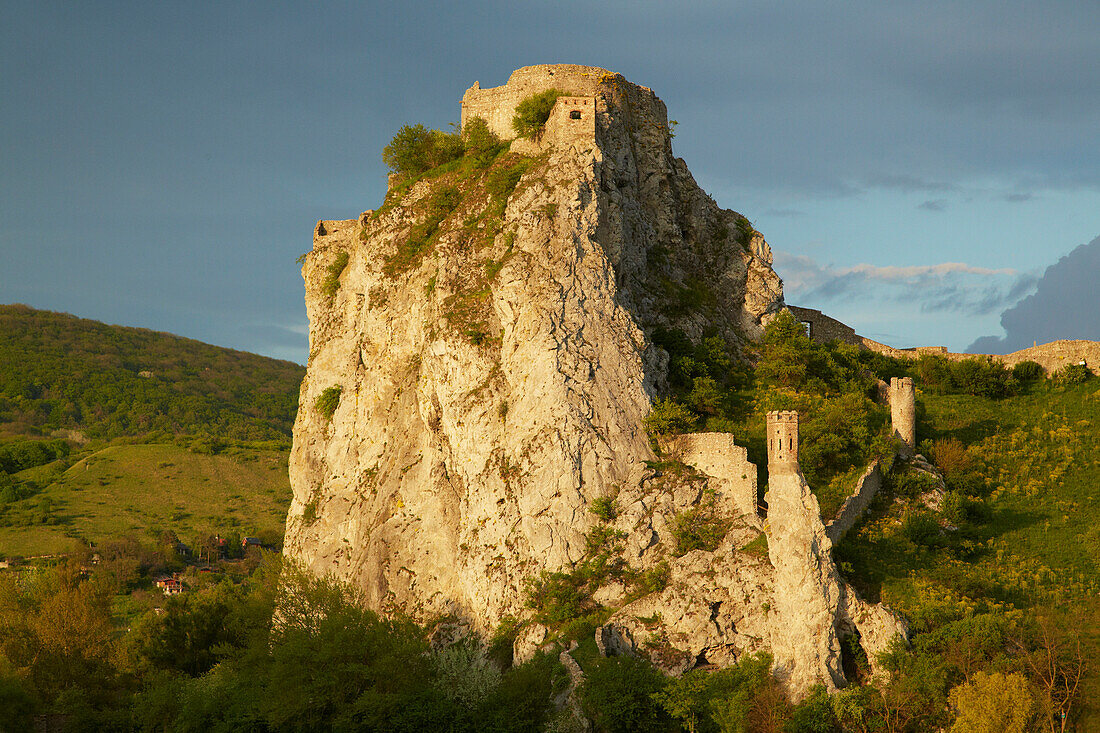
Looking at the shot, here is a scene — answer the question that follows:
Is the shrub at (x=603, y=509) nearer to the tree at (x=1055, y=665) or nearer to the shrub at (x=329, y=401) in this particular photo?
the tree at (x=1055, y=665)

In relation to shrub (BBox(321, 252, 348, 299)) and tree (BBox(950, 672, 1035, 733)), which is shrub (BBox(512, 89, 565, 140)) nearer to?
shrub (BBox(321, 252, 348, 299))

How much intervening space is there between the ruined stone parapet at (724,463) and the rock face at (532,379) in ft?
0.48

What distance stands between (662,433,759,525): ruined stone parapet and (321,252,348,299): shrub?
27231 millimetres

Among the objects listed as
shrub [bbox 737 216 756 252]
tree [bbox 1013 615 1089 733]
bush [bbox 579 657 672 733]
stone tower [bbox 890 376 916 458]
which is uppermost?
shrub [bbox 737 216 756 252]

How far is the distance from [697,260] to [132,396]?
151 metres

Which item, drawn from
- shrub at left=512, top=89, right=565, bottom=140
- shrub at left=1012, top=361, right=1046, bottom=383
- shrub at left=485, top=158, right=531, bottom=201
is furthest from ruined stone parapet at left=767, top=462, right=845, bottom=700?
shrub at left=1012, top=361, right=1046, bottom=383

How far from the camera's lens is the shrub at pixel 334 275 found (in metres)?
70.2

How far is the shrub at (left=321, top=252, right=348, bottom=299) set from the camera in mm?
70250

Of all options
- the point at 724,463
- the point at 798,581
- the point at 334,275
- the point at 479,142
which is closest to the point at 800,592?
the point at 798,581

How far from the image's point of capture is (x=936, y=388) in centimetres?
7169

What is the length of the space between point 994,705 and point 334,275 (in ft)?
150

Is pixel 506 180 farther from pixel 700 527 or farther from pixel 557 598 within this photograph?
pixel 557 598

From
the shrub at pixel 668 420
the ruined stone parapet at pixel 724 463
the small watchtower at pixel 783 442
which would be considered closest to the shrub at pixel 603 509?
the ruined stone parapet at pixel 724 463

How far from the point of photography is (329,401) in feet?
219
